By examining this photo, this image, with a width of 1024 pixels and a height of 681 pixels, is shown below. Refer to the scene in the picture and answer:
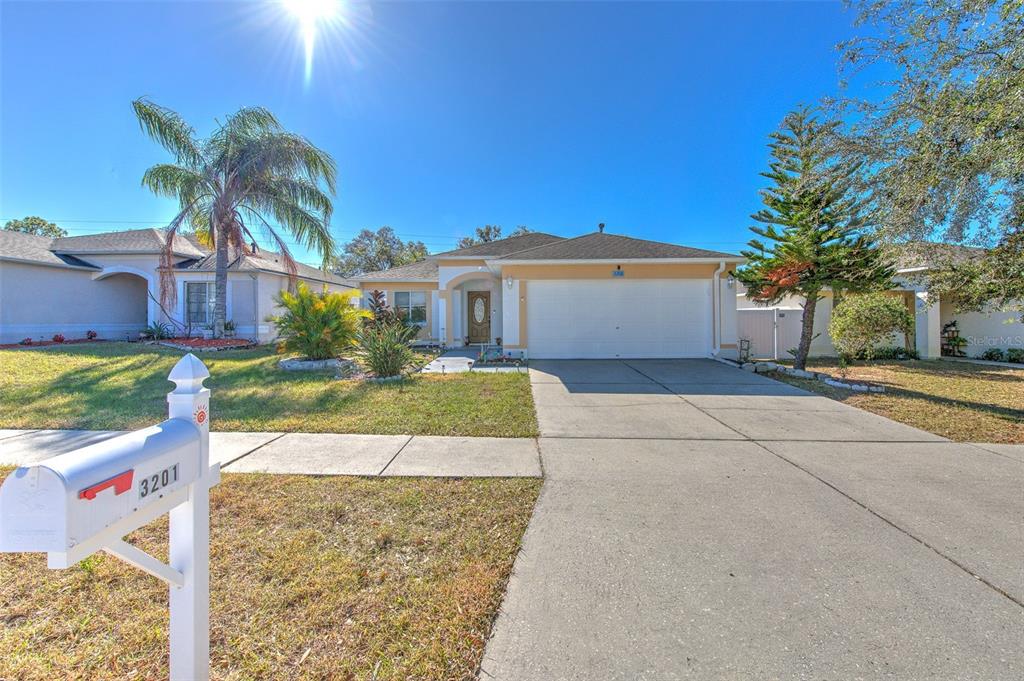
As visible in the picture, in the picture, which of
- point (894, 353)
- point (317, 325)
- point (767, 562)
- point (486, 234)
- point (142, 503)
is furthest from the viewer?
point (486, 234)

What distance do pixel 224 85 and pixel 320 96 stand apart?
2815 mm

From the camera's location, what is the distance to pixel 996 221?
6336 mm

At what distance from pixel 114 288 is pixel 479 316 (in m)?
15.0

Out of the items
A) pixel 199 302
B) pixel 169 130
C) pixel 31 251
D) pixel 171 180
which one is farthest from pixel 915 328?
pixel 31 251

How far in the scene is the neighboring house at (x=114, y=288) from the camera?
47.5 feet

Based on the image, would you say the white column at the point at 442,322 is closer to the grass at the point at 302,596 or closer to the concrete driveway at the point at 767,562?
the concrete driveway at the point at 767,562

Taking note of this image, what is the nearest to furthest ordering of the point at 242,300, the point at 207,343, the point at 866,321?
the point at 866,321
the point at 207,343
the point at 242,300

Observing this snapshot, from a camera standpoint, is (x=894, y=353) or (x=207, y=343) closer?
(x=894, y=353)

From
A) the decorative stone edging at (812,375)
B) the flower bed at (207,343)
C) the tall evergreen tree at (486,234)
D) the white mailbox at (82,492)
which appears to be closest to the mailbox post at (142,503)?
the white mailbox at (82,492)

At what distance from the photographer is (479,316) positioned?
17.6m

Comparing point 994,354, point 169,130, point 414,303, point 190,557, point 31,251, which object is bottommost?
point 190,557

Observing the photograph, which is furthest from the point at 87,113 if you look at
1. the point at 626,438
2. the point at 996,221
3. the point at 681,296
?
the point at 996,221

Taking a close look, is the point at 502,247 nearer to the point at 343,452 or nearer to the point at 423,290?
the point at 423,290

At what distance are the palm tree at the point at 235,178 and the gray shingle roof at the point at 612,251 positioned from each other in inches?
297
